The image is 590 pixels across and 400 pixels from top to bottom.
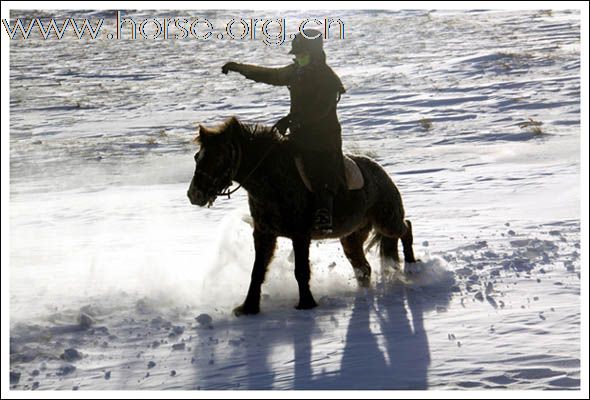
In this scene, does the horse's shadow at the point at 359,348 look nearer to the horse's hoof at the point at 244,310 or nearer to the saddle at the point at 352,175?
the horse's hoof at the point at 244,310

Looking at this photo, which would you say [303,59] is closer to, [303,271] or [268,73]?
[268,73]

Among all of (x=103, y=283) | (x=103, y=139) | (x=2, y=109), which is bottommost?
(x=103, y=139)

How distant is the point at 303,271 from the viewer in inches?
307

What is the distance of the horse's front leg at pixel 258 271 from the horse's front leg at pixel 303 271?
248 millimetres

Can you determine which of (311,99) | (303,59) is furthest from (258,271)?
(303,59)

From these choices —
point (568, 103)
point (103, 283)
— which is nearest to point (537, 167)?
point (568, 103)

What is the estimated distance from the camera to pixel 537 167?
15016mm

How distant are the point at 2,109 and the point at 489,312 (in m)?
5.74

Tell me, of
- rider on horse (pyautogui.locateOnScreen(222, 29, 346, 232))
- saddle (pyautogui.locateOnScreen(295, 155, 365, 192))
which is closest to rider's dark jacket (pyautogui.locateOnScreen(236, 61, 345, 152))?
rider on horse (pyautogui.locateOnScreen(222, 29, 346, 232))

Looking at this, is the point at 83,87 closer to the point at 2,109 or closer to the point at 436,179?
the point at 436,179

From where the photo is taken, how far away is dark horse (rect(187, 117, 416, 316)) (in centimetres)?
729

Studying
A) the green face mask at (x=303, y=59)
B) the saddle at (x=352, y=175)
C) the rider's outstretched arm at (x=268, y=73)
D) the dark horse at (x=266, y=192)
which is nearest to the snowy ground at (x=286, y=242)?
the dark horse at (x=266, y=192)

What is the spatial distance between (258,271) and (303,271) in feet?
1.39

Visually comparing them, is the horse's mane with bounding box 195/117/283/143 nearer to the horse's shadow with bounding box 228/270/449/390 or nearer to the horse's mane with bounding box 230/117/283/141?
the horse's mane with bounding box 230/117/283/141
